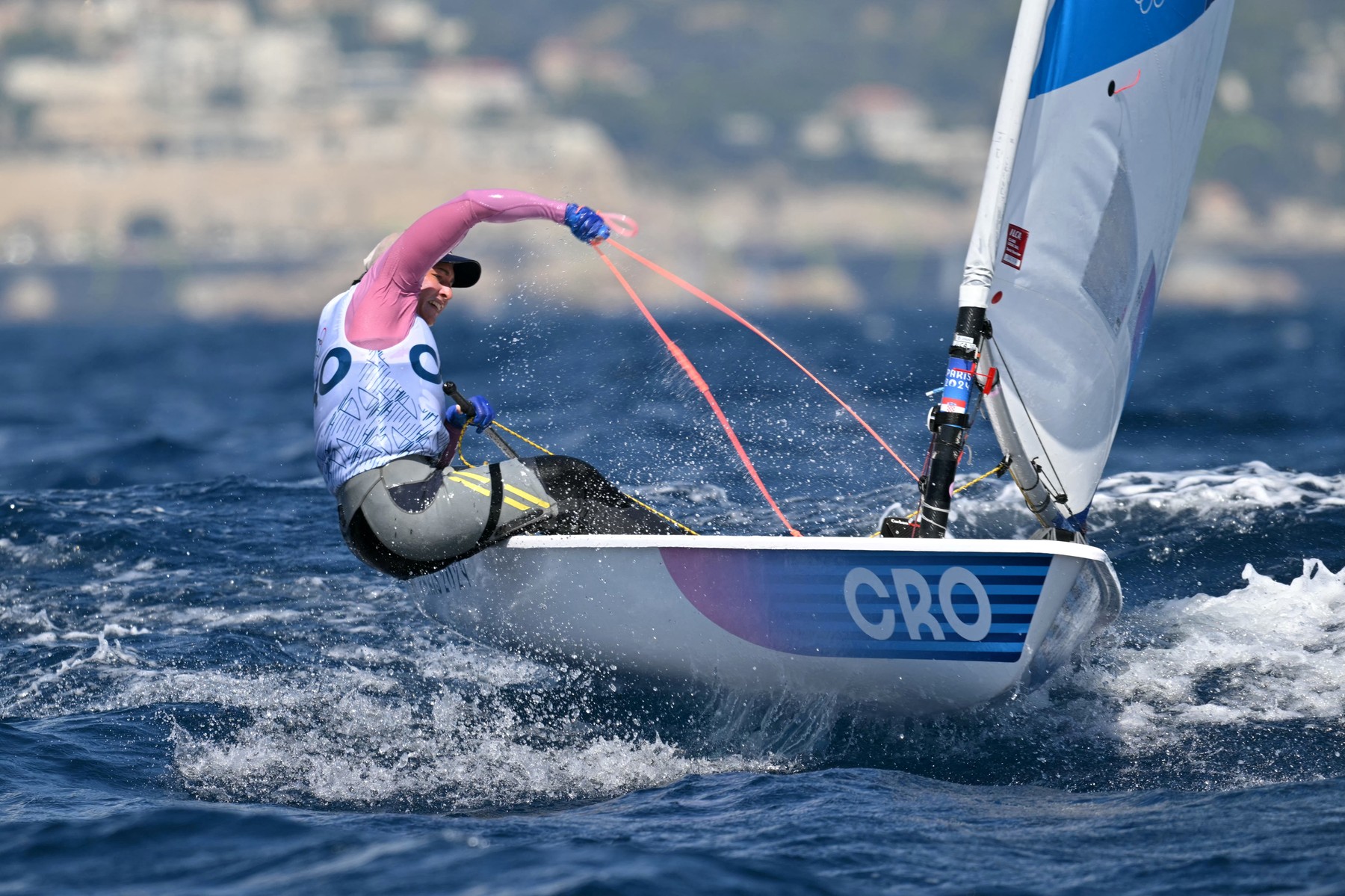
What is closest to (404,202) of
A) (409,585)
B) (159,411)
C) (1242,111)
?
(1242,111)

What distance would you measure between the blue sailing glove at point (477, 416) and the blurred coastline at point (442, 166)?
240ft

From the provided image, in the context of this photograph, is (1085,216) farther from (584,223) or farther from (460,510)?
(460,510)

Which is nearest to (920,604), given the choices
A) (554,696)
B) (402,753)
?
(554,696)

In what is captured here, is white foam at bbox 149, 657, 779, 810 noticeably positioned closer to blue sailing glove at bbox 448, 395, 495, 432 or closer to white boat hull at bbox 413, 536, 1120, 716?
white boat hull at bbox 413, 536, 1120, 716

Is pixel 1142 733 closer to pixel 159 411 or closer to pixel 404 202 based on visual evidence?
pixel 159 411

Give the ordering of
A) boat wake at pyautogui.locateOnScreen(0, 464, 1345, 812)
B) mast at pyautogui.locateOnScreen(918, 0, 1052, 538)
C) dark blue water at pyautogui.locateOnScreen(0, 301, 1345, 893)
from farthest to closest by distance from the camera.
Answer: mast at pyautogui.locateOnScreen(918, 0, 1052, 538) < boat wake at pyautogui.locateOnScreen(0, 464, 1345, 812) < dark blue water at pyautogui.locateOnScreen(0, 301, 1345, 893)

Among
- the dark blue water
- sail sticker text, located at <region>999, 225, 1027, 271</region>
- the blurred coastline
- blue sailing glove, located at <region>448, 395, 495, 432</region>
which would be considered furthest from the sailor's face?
the blurred coastline

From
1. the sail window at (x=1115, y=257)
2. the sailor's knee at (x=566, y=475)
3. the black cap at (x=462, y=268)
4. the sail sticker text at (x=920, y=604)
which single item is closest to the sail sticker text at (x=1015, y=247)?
the sail window at (x=1115, y=257)

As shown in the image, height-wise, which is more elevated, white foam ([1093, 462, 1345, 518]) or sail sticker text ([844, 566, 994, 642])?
white foam ([1093, 462, 1345, 518])

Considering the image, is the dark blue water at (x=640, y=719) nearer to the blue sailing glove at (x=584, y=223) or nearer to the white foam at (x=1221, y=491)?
the white foam at (x=1221, y=491)

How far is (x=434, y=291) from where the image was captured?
439 cm

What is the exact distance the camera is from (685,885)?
9.84 feet

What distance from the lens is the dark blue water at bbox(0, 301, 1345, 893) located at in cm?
315

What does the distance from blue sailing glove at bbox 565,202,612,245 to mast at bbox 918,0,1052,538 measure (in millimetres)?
976
